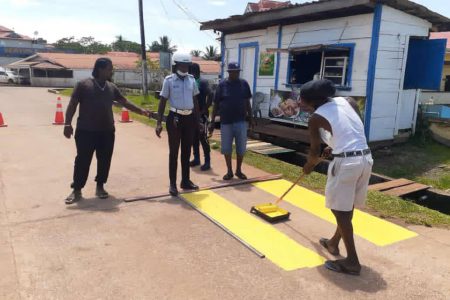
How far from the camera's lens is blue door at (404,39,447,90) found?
9516 millimetres

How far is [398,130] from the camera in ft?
34.1

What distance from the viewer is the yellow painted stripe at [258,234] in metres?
3.61

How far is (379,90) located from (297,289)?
24.4 feet

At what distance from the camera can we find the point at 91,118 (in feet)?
16.1

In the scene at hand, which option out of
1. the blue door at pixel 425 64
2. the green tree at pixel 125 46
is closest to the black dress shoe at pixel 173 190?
the blue door at pixel 425 64

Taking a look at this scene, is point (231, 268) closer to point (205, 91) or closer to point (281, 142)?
point (205, 91)

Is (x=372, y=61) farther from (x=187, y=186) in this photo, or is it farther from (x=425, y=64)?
(x=187, y=186)

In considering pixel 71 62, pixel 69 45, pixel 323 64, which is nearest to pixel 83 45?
pixel 69 45

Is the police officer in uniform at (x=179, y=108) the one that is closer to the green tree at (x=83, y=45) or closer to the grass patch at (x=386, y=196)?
the grass patch at (x=386, y=196)

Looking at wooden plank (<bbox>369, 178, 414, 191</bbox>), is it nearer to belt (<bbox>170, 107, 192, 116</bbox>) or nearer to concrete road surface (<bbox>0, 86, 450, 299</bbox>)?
concrete road surface (<bbox>0, 86, 450, 299</bbox>)

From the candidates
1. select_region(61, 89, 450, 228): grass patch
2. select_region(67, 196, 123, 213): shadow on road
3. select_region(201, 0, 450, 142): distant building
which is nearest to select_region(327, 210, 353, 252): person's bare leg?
select_region(61, 89, 450, 228): grass patch

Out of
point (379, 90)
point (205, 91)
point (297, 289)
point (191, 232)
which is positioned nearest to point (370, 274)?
point (297, 289)

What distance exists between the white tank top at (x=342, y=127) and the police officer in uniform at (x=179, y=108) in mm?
2473

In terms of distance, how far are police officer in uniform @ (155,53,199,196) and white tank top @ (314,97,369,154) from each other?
247 cm
